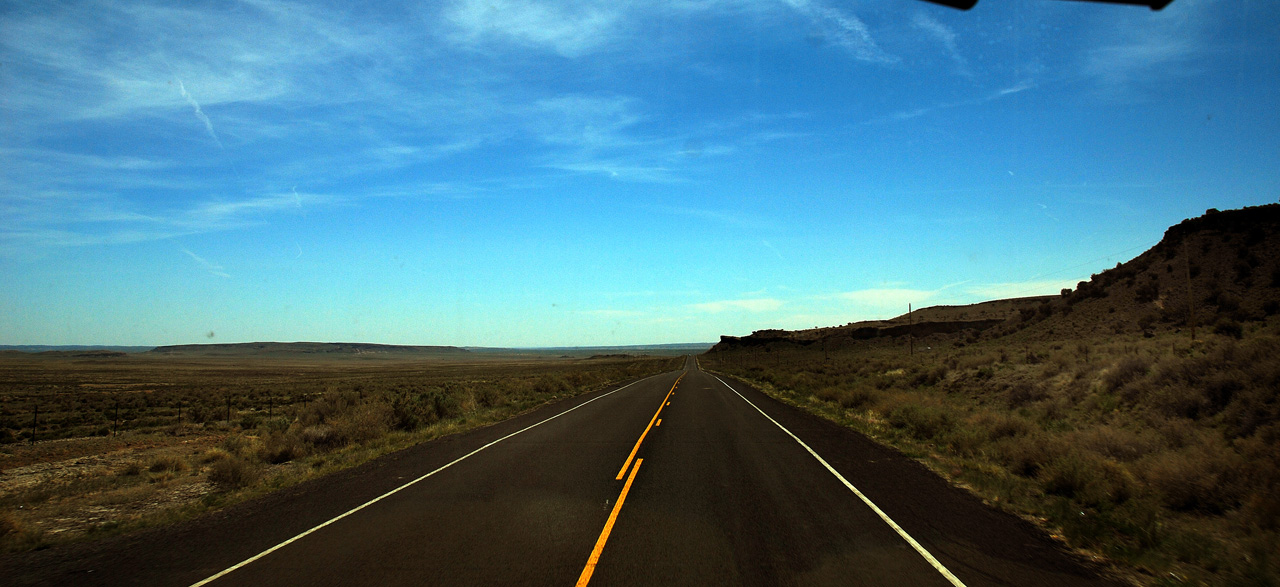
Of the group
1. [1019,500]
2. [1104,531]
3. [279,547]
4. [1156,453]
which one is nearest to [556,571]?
[279,547]

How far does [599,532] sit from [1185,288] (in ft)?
133

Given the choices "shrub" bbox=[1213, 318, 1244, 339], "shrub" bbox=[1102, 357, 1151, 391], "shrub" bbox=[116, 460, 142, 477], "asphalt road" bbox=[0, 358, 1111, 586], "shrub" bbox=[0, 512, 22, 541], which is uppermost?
"shrub" bbox=[1213, 318, 1244, 339]

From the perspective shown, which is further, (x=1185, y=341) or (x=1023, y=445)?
(x=1185, y=341)

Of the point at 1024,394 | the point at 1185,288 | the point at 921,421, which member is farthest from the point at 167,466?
the point at 1185,288

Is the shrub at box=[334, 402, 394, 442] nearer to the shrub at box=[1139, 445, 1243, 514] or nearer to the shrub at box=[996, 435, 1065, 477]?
the shrub at box=[996, 435, 1065, 477]

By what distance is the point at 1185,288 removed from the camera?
32.8 meters

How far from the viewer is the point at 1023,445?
11.3 meters

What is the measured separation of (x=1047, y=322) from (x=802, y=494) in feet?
142

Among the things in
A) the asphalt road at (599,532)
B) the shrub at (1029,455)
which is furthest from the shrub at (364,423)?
the shrub at (1029,455)

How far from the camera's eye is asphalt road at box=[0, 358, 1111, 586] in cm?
583

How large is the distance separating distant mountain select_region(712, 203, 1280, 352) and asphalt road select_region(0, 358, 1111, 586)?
22.6 metres

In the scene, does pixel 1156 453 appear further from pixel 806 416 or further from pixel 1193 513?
pixel 806 416

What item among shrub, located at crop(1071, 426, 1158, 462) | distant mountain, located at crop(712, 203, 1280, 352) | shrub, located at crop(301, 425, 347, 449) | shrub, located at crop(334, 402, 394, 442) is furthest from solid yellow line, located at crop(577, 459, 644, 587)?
distant mountain, located at crop(712, 203, 1280, 352)

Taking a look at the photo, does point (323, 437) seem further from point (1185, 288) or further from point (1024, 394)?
point (1185, 288)
